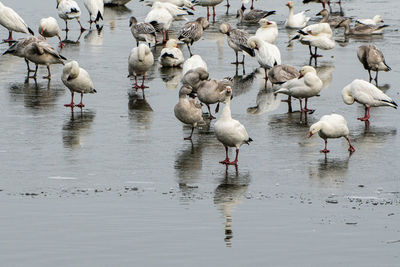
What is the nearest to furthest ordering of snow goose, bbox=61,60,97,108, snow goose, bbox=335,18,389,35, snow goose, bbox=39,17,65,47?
snow goose, bbox=61,60,97,108, snow goose, bbox=39,17,65,47, snow goose, bbox=335,18,389,35

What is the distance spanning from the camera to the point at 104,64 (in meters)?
22.0

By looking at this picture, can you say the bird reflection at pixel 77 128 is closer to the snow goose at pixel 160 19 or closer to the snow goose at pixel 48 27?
the snow goose at pixel 48 27

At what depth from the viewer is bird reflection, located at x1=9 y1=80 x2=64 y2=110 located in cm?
1772

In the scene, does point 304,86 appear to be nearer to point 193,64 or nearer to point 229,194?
point 193,64

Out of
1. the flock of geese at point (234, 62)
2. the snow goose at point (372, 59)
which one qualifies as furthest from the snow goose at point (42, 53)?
the snow goose at point (372, 59)

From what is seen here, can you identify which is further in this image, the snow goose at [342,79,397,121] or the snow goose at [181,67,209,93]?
the snow goose at [181,67,209,93]

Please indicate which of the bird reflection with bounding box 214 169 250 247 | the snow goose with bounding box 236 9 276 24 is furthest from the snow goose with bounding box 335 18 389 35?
the bird reflection with bounding box 214 169 250 247

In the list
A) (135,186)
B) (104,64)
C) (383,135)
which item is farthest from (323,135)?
(104,64)

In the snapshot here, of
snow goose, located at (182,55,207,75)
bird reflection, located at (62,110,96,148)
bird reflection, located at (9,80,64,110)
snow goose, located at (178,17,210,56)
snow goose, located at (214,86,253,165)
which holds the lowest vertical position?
bird reflection, located at (9,80,64,110)

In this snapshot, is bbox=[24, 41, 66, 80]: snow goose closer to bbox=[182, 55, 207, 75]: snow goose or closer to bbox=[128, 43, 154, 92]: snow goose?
bbox=[128, 43, 154, 92]: snow goose

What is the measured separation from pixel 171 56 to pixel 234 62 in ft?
5.89

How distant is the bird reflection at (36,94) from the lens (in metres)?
17.7

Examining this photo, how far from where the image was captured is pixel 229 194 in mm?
11961

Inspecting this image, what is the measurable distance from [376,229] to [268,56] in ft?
33.4
